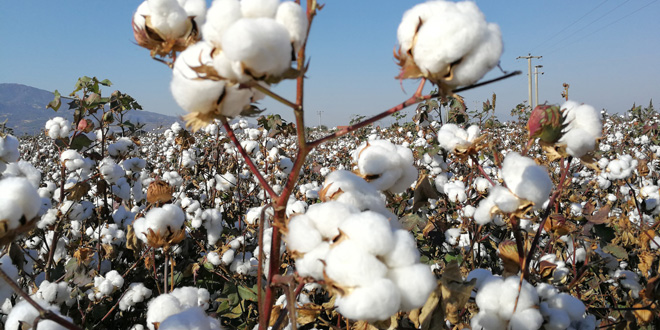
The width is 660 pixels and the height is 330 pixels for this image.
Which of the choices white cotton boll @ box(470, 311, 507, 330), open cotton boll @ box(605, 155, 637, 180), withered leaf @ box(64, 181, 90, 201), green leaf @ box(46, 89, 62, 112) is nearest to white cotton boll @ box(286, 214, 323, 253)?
white cotton boll @ box(470, 311, 507, 330)

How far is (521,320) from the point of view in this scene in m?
0.90

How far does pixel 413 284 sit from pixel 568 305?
0.64 m

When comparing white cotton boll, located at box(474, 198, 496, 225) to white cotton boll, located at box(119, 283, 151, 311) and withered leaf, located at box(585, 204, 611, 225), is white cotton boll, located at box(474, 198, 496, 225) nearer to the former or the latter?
withered leaf, located at box(585, 204, 611, 225)

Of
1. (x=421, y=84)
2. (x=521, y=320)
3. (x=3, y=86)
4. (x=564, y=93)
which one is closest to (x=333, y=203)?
(x=421, y=84)

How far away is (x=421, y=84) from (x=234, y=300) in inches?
61.6

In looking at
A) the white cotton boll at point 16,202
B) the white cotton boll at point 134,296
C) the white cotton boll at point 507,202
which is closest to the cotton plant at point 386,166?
the white cotton boll at point 507,202

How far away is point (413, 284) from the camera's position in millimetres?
580

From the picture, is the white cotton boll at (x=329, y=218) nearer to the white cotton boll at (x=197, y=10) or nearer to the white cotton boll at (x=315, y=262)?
the white cotton boll at (x=315, y=262)

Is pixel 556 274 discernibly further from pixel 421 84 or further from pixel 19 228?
pixel 19 228

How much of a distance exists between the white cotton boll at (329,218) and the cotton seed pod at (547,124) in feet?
1.89

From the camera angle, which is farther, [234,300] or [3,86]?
[3,86]

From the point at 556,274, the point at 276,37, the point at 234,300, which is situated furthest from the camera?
the point at 234,300

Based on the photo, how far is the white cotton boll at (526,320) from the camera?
89 cm

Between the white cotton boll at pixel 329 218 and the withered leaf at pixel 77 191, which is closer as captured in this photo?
the white cotton boll at pixel 329 218
